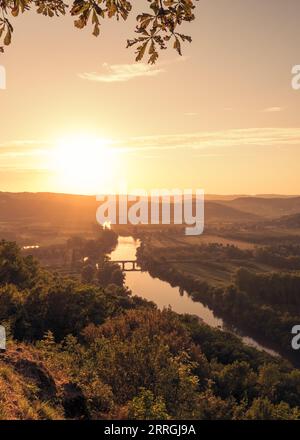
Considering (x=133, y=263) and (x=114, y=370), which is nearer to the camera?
(x=114, y=370)

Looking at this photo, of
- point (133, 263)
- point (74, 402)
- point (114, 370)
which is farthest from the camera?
point (133, 263)

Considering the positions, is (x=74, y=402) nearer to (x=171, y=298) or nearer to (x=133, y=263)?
(x=171, y=298)

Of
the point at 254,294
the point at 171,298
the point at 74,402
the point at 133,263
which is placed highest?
the point at 74,402

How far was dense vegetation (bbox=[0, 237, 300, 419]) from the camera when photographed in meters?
15.8

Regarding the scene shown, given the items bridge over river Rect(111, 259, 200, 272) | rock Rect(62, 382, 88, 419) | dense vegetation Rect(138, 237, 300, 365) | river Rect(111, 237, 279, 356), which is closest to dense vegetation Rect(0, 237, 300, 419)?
rock Rect(62, 382, 88, 419)

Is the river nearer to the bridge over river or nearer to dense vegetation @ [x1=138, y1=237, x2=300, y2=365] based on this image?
dense vegetation @ [x1=138, y1=237, x2=300, y2=365]

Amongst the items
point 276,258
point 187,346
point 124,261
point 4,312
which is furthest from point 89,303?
point 276,258

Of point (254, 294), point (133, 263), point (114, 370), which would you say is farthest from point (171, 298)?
point (114, 370)

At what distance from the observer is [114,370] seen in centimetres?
2223

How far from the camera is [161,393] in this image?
70.6 feet

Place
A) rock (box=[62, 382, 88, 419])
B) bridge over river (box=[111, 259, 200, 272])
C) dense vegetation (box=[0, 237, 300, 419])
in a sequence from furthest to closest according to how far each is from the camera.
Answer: bridge over river (box=[111, 259, 200, 272])
dense vegetation (box=[0, 237, 300, 419])
rock (box=[62, 382, 88, 419])

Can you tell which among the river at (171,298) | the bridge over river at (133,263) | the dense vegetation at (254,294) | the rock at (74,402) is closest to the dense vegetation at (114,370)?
the rock at (74,402)
